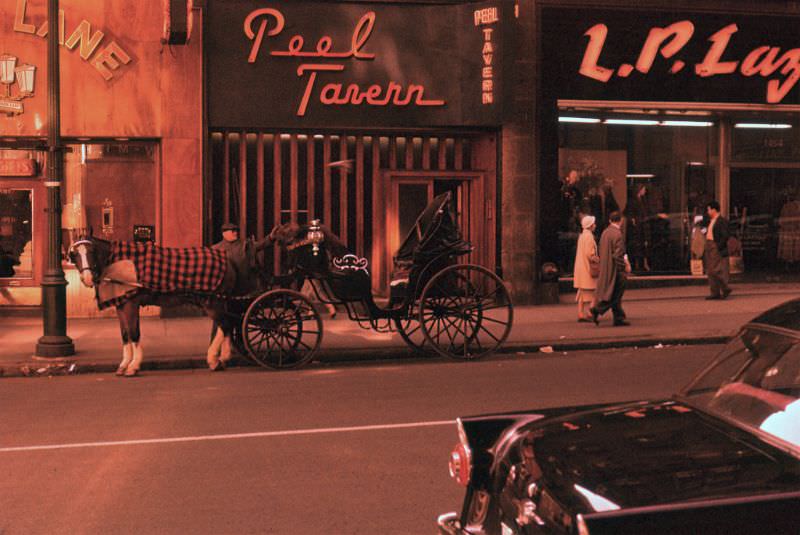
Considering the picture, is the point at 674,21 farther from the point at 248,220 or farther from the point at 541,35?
the point at 248,220

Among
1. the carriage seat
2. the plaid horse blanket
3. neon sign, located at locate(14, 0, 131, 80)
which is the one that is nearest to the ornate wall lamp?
neon sign, located at locate(14, 0, 131, 80)

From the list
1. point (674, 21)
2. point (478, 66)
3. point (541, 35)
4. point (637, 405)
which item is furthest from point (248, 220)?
point (637, 405)

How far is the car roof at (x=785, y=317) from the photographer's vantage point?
4.20 meters

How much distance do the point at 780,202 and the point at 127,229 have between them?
1319cm

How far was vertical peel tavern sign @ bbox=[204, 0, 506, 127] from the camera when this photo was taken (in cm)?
1786

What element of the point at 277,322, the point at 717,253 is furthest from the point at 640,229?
the point at 277,322

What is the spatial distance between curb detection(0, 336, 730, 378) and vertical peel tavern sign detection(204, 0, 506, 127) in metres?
5.72

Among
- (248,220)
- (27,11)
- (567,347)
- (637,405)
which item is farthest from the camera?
(248,220)

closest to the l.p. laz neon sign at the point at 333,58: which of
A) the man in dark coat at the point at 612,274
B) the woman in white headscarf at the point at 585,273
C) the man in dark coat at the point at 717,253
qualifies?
the woman in white headscarf at the point at 585,273

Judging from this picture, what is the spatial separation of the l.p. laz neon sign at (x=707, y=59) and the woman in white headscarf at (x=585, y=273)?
4.14m

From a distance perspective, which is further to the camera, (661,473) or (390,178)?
(390,178)

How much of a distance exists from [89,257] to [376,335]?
5265mm

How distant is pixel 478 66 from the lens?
18656 mm

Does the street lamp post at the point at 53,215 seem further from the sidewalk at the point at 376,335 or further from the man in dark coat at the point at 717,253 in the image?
the man in dark coat at the point at 717,253
